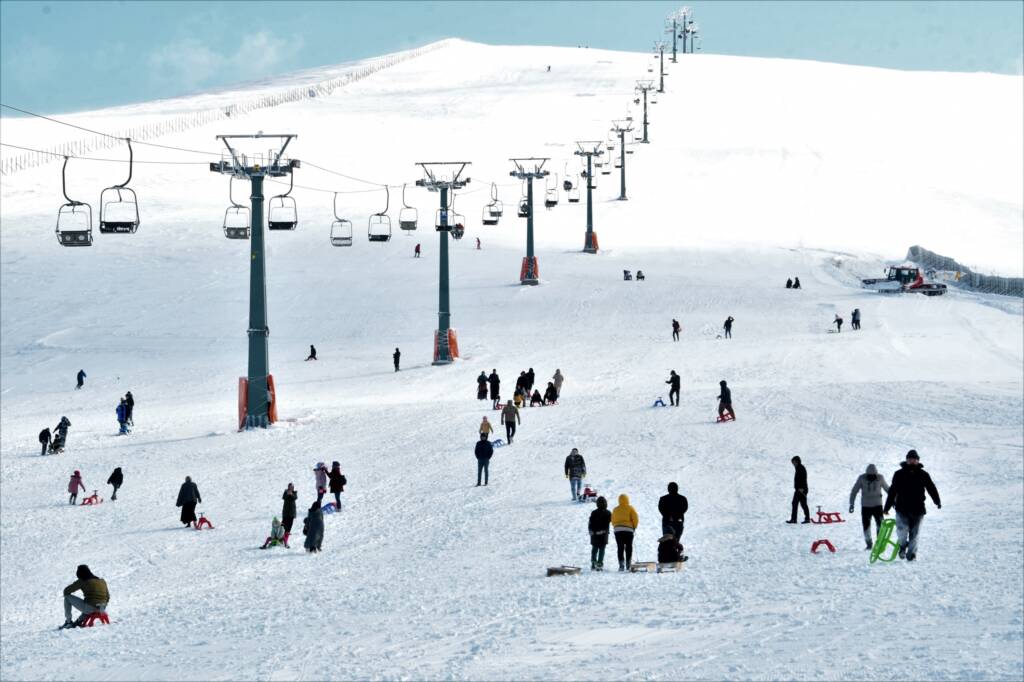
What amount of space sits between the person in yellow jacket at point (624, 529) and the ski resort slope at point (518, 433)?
0.39m

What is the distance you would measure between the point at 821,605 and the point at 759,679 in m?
2.33

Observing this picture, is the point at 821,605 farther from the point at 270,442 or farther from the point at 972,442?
the point at 270,442

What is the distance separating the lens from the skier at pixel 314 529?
17.9 metres

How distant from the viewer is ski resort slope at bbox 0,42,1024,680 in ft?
40.4

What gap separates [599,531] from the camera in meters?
14.8

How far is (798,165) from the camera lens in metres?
98.6

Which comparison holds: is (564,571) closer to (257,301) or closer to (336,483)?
(336,483)

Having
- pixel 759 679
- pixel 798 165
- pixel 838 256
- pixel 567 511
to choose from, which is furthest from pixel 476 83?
pixel 759 679

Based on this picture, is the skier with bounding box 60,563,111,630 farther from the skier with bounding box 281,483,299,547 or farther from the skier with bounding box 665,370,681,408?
the skier with bounding box 665,370,681,408

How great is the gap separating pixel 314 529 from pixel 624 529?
5.06m

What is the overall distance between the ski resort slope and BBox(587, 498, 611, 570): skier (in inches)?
19.3

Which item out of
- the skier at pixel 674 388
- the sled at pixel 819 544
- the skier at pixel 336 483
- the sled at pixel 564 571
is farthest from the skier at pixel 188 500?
the skier at pixel 674 388

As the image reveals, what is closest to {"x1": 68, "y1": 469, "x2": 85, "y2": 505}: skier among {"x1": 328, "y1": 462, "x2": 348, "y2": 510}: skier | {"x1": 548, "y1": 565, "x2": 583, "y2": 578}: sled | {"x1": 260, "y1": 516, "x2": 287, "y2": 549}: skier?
{"x1": 328, "y1": 462, "x2": 348, "y2": 510}: skier

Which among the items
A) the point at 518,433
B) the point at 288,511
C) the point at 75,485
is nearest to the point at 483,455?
the point at 288,511
